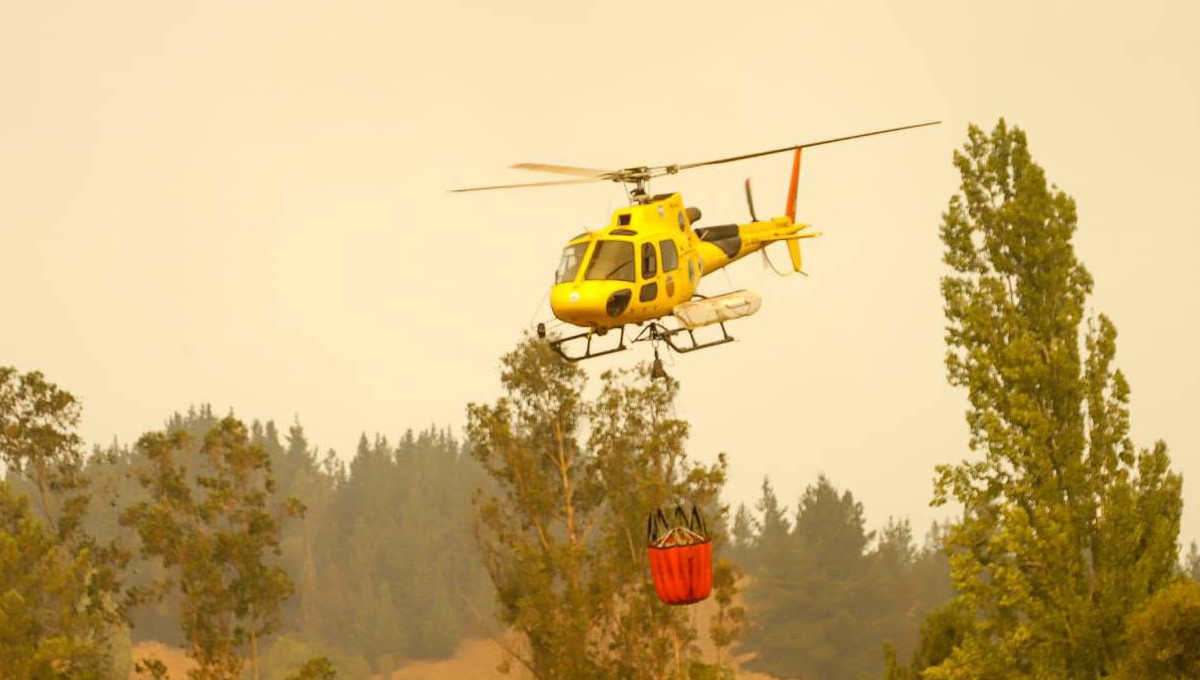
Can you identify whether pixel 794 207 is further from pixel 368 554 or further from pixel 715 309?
pixel 368 554

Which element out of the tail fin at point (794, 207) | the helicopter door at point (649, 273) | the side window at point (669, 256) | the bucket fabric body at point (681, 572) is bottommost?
the bucket fabric body at point (681, 572)

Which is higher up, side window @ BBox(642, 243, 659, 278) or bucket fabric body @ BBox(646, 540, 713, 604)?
side window @ BBox(642, 243, 659, 278)

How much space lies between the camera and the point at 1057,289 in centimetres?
2512

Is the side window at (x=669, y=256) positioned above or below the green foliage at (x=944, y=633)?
above

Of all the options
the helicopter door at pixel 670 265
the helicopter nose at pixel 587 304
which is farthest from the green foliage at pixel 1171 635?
the helicopter nose at pixel 587 304

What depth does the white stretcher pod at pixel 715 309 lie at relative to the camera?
59.7ft

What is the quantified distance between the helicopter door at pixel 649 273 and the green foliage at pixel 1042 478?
8977mm

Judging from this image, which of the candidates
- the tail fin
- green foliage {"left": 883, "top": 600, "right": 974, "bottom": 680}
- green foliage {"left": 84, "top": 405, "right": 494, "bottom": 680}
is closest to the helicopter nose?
the tail fin

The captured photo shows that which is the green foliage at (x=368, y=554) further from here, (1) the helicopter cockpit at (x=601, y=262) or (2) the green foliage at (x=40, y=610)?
(1) the helicopter cockpit at (x=601, y=262)

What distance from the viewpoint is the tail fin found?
22700 mm

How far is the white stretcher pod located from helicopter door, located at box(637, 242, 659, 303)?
546 millimetres

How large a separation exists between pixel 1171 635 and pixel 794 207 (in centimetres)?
886

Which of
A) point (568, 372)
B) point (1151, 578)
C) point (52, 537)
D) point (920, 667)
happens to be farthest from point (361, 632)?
point (1151, 578)

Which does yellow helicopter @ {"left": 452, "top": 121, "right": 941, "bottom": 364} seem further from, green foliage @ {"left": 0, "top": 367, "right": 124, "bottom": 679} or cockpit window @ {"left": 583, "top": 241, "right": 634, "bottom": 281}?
green foliage @ {"left": 0, "top": 367, "right": 124, "bottom": 679}
